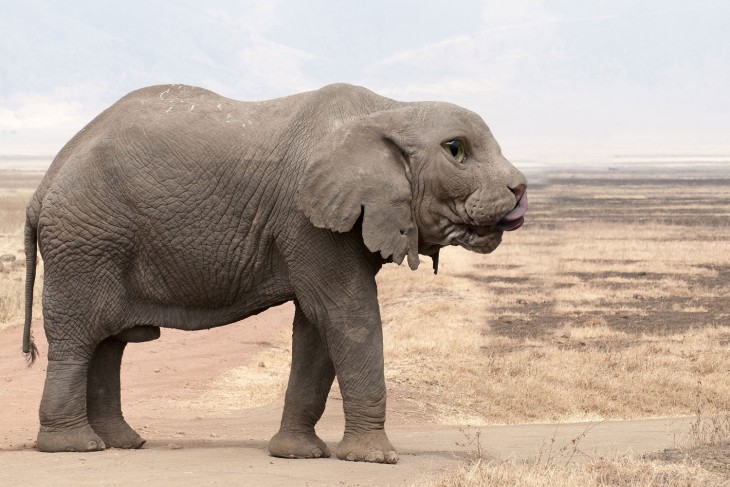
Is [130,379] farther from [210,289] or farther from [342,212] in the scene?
[342,212]

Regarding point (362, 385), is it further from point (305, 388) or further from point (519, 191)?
point (519, 191)

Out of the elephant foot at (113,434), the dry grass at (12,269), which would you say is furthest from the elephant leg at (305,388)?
the dry grass at (12,269)

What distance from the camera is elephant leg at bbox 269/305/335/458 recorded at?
33.4ft

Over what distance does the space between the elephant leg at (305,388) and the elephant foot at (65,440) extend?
58.2 inches

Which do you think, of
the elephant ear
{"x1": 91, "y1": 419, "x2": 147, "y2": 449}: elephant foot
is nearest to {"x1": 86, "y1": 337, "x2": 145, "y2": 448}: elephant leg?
{"x1": 91, "y1": 419, "x2": 147, "y2": 449}: elephant foot

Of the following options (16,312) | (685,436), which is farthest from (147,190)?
(16,312)

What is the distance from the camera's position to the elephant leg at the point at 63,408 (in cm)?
999

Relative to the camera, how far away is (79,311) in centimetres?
991

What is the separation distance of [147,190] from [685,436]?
5165 millimetres

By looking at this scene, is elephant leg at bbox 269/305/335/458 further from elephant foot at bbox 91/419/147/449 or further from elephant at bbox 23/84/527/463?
elephant foot at bbox 91/419/147/449

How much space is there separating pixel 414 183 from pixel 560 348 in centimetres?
915

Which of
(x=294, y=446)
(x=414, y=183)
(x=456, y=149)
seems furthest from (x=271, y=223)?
(x=294, y=446)

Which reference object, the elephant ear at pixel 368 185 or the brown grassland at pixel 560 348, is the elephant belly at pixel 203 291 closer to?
the elephant ear at pixel 368 185

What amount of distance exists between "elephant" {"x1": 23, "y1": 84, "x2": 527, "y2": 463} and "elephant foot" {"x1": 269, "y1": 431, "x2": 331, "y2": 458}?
1 centimetres
